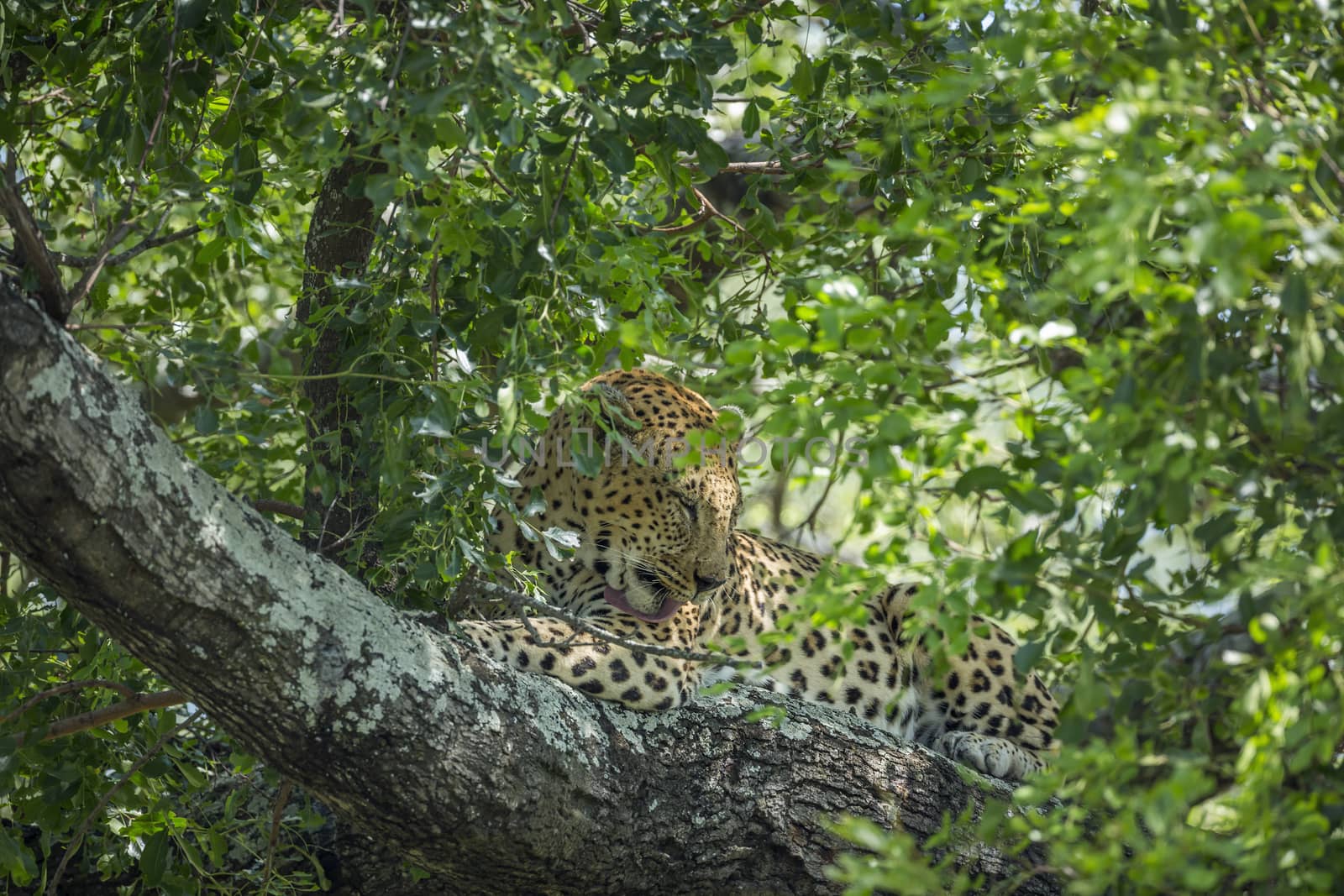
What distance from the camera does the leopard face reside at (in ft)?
21.5

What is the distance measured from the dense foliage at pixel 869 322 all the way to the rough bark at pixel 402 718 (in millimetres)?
478

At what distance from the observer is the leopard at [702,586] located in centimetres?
652

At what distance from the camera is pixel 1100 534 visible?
3.38m

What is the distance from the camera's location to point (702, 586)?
6.68 m

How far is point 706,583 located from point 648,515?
0.41 m

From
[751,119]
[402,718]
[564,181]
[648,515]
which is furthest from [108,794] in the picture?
[751,119]

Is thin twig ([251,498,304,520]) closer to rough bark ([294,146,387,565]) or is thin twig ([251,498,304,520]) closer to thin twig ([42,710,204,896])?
rough bark ([294,146,387,565])

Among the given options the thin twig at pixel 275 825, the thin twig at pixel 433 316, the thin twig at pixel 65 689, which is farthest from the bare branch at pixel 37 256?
the thin twig at pixel 275 825

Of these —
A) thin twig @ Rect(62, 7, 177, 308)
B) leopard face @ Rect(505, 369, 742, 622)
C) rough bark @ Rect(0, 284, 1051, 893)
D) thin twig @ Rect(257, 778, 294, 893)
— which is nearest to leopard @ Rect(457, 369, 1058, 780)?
leopard face @ Rect(505, 369, 742, 622)

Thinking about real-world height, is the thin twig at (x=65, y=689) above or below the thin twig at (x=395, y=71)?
below

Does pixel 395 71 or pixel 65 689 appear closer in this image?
pixel 395 71

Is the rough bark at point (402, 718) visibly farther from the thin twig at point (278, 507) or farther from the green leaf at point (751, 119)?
the green leaf at point (751, 119)

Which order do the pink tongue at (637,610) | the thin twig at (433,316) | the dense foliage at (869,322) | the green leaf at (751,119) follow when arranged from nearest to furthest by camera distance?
the dense foliage at (869,322), the thin twig at (433,316), the green leaf at (751,119), the pink tongue at (637,610)

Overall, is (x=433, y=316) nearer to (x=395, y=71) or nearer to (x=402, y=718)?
(x=395, y=71)
